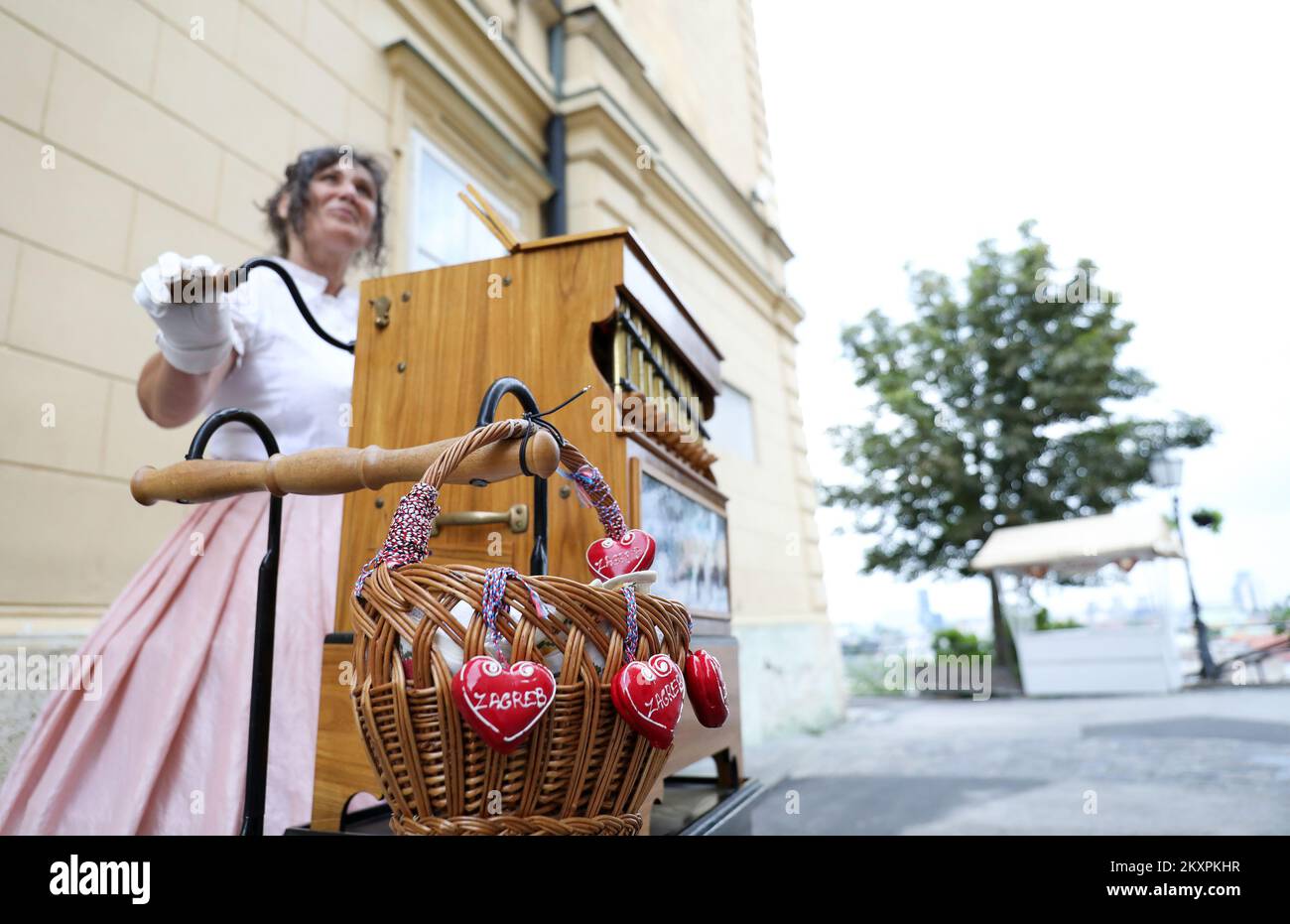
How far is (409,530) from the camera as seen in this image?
72 cm

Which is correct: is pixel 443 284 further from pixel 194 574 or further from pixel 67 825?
pixel 67 825

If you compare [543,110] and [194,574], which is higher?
[543,110]

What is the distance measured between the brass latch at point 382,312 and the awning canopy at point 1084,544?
39.6ft

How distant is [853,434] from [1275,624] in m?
7.25

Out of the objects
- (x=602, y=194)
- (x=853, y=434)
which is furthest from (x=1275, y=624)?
(x=602, y=194)

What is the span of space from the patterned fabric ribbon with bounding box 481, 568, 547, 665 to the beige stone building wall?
201 centimetres

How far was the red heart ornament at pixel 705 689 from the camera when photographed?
0.81 m

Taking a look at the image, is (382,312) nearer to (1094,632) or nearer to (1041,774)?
(1041,774)

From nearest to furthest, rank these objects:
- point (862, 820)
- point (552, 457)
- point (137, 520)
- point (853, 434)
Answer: point (552, 457)
point (137, 520)
point (862, 820)
point (853, 434)

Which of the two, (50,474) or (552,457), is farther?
(50,474)

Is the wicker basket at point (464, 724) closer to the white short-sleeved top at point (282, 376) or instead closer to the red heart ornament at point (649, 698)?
the red heart ornament at point (649, 698)

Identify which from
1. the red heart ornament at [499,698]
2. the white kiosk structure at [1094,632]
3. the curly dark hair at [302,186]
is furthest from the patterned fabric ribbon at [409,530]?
the white kiosk structure at [1094,632]
